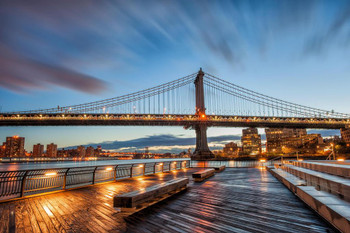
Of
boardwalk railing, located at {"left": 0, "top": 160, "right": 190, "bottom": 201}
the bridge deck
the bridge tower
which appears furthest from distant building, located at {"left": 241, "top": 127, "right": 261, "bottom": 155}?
the bridge deck

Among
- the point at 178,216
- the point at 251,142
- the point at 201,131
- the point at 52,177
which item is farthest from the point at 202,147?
the point at 251,142

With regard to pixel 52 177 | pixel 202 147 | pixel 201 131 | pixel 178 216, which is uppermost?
pixel 201 131

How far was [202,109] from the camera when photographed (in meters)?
62.3

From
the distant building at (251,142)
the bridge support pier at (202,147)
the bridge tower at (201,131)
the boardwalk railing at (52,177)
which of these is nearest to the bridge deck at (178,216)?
the boardwalk railing at (52,177)

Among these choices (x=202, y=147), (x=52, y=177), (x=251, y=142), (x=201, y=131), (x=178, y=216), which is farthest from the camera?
(x=251, y=142)

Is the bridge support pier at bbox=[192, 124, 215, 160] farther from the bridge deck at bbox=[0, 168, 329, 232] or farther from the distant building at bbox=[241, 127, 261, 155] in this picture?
the distant building at bbox=[241, 127, 261, 155]

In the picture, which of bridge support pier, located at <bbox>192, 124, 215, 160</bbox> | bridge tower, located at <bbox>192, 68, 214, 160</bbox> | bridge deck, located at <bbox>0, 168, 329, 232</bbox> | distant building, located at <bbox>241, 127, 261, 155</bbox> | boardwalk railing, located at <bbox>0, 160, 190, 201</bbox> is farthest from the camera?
distant building, located at <bbox>241, 127, 261, 155</bbox>

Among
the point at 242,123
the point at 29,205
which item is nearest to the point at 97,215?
the point at 29,205

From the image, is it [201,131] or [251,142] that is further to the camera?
[251,142]

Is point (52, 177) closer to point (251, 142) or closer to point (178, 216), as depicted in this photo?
point (178, 216)

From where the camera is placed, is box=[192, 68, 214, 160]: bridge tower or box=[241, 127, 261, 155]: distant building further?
box=[241, 127, 261, 155]: distant building

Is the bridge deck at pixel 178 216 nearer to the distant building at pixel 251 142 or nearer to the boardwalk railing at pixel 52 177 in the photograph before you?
the boardwalk railing at pixel 52 177

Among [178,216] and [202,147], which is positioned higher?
[202,147]

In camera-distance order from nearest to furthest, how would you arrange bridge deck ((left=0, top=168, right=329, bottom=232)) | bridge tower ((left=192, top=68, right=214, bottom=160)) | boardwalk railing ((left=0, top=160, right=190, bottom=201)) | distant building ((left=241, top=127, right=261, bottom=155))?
bridge deck ((left=0, top=168, right=329, bottom=232))
boardwalk railing ((left=0, top=160, right=190, bottom=201))
bridge tower ((left=192, top=68, right=214, bottom=160))
distant building ((left=241, top=127, right=261, bottom=155))
